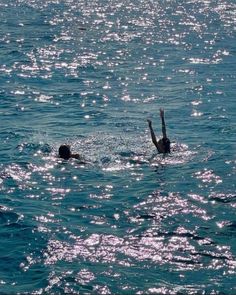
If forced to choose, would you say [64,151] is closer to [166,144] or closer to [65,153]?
[65,153]

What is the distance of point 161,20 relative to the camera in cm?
7150

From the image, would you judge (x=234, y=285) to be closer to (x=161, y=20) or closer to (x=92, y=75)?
(x=92, y=75)

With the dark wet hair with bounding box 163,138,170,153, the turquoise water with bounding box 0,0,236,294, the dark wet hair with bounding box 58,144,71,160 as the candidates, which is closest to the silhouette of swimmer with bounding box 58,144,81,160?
the dark wet hair with bounding box 58,144,71,160

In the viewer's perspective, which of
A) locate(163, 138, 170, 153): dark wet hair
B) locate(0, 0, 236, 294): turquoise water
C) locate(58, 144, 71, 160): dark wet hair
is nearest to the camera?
locate(0, 0, 236, 294): turquoise water

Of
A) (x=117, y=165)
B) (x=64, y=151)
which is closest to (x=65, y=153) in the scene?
(x=64, y=151)

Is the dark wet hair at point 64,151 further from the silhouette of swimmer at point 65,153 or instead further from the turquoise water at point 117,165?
the turquoise water at point 117,165

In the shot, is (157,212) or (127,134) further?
(127,134)

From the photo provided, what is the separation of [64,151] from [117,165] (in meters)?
2.45

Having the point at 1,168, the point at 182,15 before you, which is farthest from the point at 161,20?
the point at 1,168

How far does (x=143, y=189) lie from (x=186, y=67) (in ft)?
82.2

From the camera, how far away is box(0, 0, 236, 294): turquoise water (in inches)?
965

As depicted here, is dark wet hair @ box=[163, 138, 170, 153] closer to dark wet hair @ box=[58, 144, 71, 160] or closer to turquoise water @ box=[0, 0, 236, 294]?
turquoise water @ box=[0, 0, 236, 294]

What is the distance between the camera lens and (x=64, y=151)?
1346 inches

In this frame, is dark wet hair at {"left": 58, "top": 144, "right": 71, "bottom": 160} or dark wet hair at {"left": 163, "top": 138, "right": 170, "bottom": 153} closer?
dark wet hair at {"left": 58, "top": 144, "right": 71, "bottom": 160}
